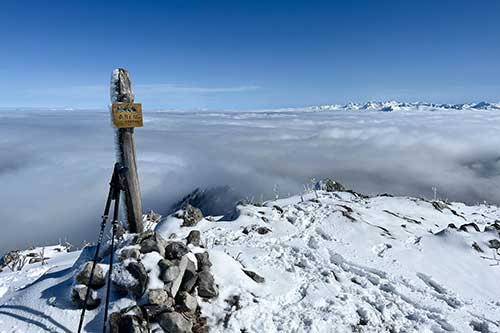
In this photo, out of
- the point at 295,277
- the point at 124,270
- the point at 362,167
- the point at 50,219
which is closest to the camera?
the point at 124,270

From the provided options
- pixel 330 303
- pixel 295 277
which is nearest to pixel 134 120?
pixel 295 277

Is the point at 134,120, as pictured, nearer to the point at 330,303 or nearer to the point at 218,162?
the point at 330,303

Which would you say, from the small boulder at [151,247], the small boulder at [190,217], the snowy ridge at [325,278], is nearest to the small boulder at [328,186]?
the snowy ridge at [325,278]

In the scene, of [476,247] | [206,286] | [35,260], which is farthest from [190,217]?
[476,247]

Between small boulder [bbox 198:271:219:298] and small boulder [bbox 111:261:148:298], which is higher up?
small boulder [bbox 111:261:148:298]

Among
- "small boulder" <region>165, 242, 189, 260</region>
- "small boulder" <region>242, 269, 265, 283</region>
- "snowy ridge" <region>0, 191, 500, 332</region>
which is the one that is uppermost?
"small boulder" <region>165, 242, 189, 260</region>

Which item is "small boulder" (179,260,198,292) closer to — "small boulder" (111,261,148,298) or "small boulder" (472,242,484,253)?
"small boulder" (111,261,148,298)

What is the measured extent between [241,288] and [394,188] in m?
152

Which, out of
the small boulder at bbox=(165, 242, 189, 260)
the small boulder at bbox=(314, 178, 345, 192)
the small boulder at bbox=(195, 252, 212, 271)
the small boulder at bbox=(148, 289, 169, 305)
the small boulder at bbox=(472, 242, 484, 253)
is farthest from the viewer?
the small boulder at bbox=(314, 178, 345, 192)

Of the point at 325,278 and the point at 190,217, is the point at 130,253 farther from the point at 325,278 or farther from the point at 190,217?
the point at 190,217

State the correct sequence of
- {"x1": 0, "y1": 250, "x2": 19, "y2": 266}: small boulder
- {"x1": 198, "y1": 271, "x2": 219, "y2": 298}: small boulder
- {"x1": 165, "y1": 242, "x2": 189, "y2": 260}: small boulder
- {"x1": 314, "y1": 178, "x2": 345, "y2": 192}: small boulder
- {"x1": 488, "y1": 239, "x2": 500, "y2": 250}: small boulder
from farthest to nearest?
{"x1": 314, "y1": 178, "x2": 345, "y2": 192}: small boulder
{"x1": 0, "y1": 250, "x2": 19, "y2": 266}: small boulder
{"x1": 488, "y1": 239, "x2": 500, "y2": 250}: small boulder
{"x1": 165, "y1": 242, "x2": 189, "y2": 260}: small boulder
{"x1": 198, "y1": 271, "x2": 219, "y2": 298}: small boulder

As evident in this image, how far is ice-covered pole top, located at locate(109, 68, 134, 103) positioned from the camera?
22.4ft

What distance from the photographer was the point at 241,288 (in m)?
6.42

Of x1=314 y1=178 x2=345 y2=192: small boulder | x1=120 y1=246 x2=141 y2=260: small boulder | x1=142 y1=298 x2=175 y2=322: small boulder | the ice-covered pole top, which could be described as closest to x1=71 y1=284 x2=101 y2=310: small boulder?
x1=120 y1=246 x2=141 y2=260: small boulder
